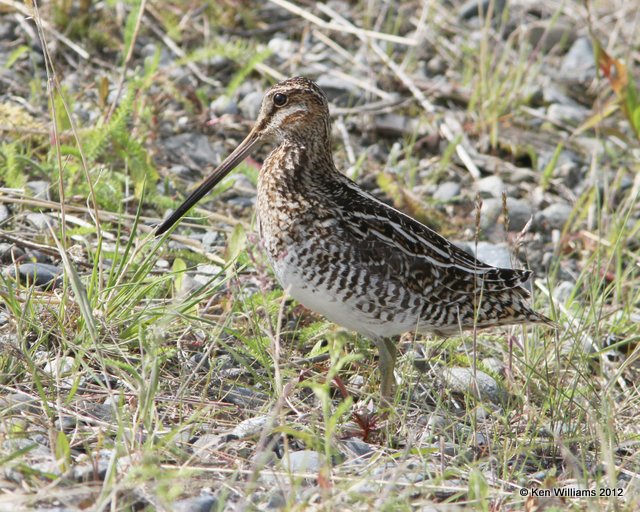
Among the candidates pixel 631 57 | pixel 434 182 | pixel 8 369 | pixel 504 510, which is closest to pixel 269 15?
pixel 434 182

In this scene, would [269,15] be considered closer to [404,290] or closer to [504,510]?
[404,290]

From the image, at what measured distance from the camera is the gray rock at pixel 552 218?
6270 millimetres

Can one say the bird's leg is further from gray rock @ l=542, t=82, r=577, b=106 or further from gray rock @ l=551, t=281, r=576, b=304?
gray rock @ l=542, t=82, r=577, b=106

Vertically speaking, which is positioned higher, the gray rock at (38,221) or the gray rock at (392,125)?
the gray rock at (392,125)

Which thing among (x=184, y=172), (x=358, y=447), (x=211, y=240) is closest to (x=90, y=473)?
A: (x=358, y=447)

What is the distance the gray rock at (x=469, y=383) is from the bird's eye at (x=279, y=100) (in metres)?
1.36

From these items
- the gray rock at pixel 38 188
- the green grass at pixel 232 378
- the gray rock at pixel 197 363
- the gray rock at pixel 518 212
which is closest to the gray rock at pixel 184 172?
the green grass at pixel 232 378

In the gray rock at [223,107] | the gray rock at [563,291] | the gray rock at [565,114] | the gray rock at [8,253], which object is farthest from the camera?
the gray rock at [565,114]

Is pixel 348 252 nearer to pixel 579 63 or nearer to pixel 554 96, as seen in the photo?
pixel 554 96

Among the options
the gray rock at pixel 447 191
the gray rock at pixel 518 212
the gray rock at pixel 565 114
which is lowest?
the gray rock at pixel 518 212

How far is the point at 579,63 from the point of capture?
7.82 metres

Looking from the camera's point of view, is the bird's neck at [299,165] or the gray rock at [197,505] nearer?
the gray rock at [197,505]

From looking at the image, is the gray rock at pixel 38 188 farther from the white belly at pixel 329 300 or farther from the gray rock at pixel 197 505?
the gray rock at pixel 197 505

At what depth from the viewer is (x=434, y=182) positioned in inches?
253
